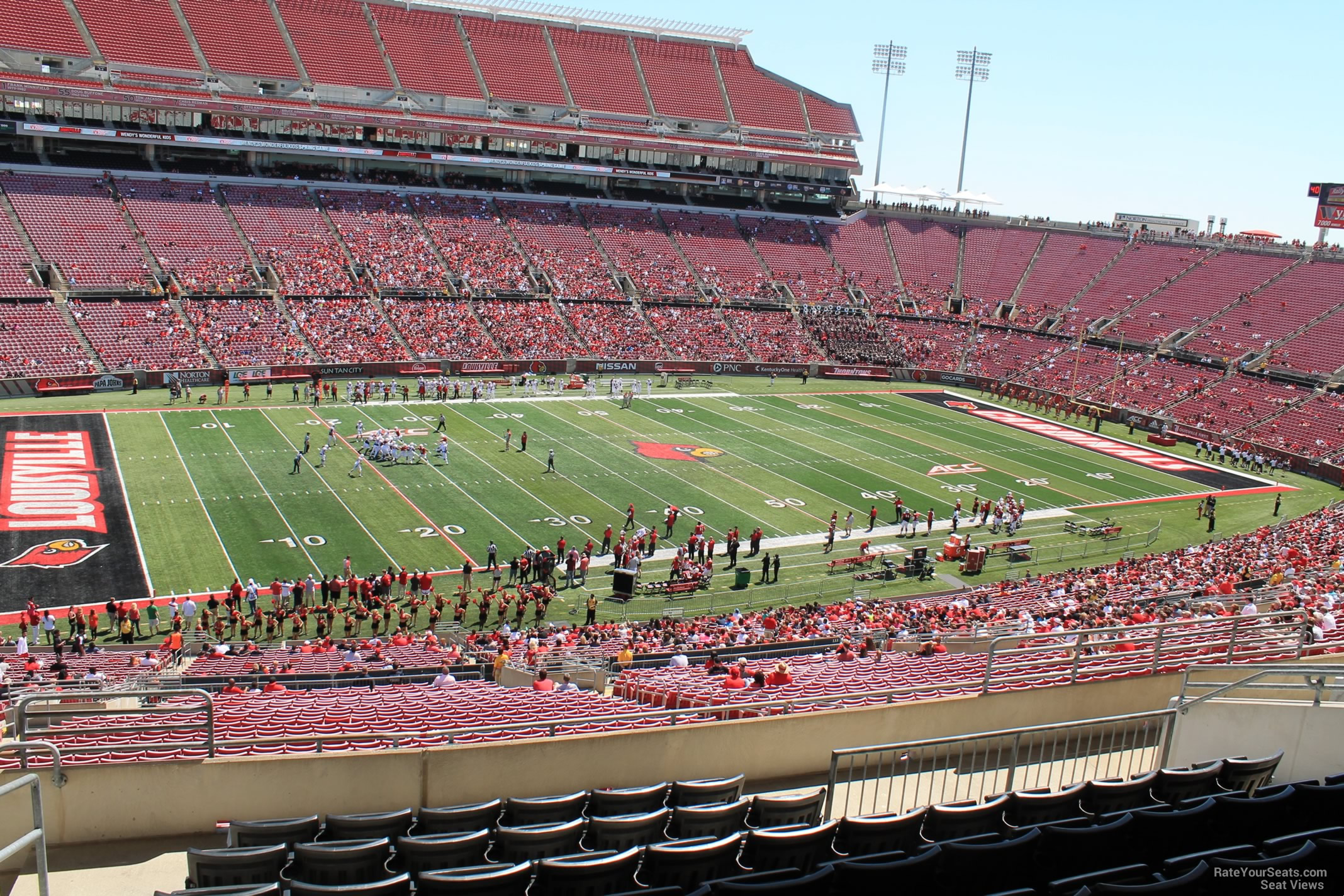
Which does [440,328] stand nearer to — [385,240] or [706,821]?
[385,240]

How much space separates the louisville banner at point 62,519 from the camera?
1069 inches

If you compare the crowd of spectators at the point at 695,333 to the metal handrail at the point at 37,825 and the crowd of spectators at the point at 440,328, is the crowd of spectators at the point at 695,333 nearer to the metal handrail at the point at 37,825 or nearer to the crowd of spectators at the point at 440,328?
the crowd of spectators at the point at 440,328

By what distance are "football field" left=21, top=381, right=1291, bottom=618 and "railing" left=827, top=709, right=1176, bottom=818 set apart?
2006cm

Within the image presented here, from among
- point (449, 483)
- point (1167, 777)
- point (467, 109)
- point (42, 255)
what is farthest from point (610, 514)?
point (467, 109)

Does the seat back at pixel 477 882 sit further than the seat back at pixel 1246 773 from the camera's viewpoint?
No

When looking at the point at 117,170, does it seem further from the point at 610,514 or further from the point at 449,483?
the point at 610,514

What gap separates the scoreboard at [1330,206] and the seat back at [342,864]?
241 feet

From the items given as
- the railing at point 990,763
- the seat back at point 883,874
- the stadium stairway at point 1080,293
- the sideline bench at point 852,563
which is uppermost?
the stadium stairway at point 1080,293

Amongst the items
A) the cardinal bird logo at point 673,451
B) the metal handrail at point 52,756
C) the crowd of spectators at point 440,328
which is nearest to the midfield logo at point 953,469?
the cardinal bird logo at point 673,451

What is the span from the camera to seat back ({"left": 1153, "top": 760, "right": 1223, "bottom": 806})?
8703 mm

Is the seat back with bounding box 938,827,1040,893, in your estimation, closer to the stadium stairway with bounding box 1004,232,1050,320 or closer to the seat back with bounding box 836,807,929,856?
the seat back with bounding box 836,807,929,856

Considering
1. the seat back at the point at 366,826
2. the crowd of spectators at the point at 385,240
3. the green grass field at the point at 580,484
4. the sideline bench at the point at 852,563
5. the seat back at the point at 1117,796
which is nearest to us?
the seat back at the point at 366,826

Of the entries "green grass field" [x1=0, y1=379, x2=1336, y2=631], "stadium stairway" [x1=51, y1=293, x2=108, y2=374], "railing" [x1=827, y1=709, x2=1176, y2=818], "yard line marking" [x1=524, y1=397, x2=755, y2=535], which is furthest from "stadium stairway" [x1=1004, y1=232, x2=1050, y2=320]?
"railing" [x1=827, y1=709, x2=1176, y2=818]

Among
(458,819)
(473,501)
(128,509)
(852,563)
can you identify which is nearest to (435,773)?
(458,819)
